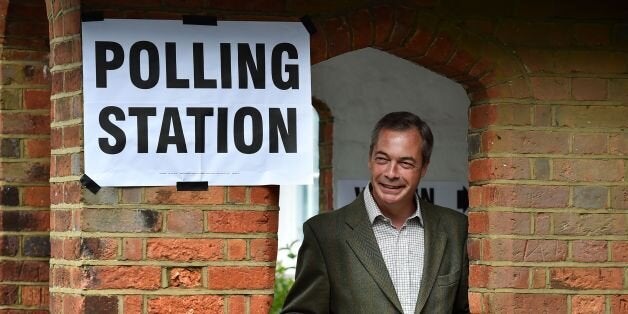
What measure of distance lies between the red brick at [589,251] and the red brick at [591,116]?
441mm

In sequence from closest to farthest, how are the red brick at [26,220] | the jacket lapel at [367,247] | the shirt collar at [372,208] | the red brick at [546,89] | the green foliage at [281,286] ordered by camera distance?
the jacket lapel at [367,247]
the shirt collar at [372,208]
the red brick at [546,89]
the red brick at [26,220]
the green foliage at [281,286]

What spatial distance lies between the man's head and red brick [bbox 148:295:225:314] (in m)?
0.69

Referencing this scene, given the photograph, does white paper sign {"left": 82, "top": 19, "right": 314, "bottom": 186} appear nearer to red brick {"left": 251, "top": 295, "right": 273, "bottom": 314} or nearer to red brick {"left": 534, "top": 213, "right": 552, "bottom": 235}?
red brick {"left": 251, "top": 295, "right": 273, "bottom": 314}

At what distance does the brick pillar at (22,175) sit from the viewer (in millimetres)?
6098

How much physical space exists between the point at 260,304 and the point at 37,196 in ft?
4.42

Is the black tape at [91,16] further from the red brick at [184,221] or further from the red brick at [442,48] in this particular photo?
the red brick at [442,48]

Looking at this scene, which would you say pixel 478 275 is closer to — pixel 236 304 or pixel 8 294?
pixel 236 304

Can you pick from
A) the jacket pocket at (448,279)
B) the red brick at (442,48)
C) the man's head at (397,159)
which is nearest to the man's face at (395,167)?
Result: the man's head at (397,159)

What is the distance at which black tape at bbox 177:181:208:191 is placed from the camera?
5.21 metres

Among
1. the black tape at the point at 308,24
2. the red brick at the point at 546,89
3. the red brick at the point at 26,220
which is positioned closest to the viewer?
the black tape at the point at 308,24

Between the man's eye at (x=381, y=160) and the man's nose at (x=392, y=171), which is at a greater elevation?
the man's eye at (x=381, y=160)

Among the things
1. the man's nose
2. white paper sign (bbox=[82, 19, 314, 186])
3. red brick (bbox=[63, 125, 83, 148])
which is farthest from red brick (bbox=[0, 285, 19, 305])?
the man's nose

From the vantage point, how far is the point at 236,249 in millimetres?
5238

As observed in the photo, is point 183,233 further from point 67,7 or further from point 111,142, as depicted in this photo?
point 67,7
